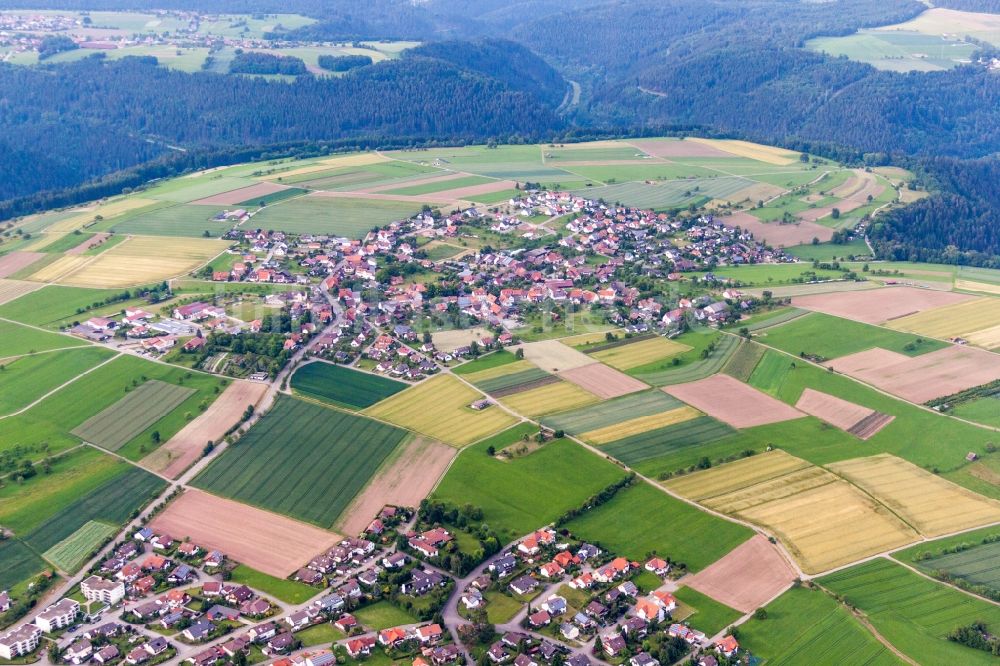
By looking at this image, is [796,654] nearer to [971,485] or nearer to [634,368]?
[971,485]

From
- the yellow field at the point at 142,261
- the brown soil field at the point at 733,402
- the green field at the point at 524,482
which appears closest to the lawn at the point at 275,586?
the green field at the point at 524,482

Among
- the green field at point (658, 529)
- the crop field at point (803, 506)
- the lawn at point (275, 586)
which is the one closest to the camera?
the lawn at point (275, 586)

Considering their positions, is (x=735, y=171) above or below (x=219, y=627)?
above

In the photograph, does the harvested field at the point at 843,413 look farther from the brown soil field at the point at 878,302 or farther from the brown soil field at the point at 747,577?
the brown soil field at the point at 747,577

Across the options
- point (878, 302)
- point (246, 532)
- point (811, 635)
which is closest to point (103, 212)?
point (246, 532)

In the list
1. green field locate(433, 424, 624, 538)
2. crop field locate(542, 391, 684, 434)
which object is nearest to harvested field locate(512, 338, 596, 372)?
crop field locate(542, 391, 684, 434)

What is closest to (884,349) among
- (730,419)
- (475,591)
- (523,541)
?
(730,419)

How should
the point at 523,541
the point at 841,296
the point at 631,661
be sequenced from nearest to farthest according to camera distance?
the point at 631,661
the point at 523,541
the point at 841,296
